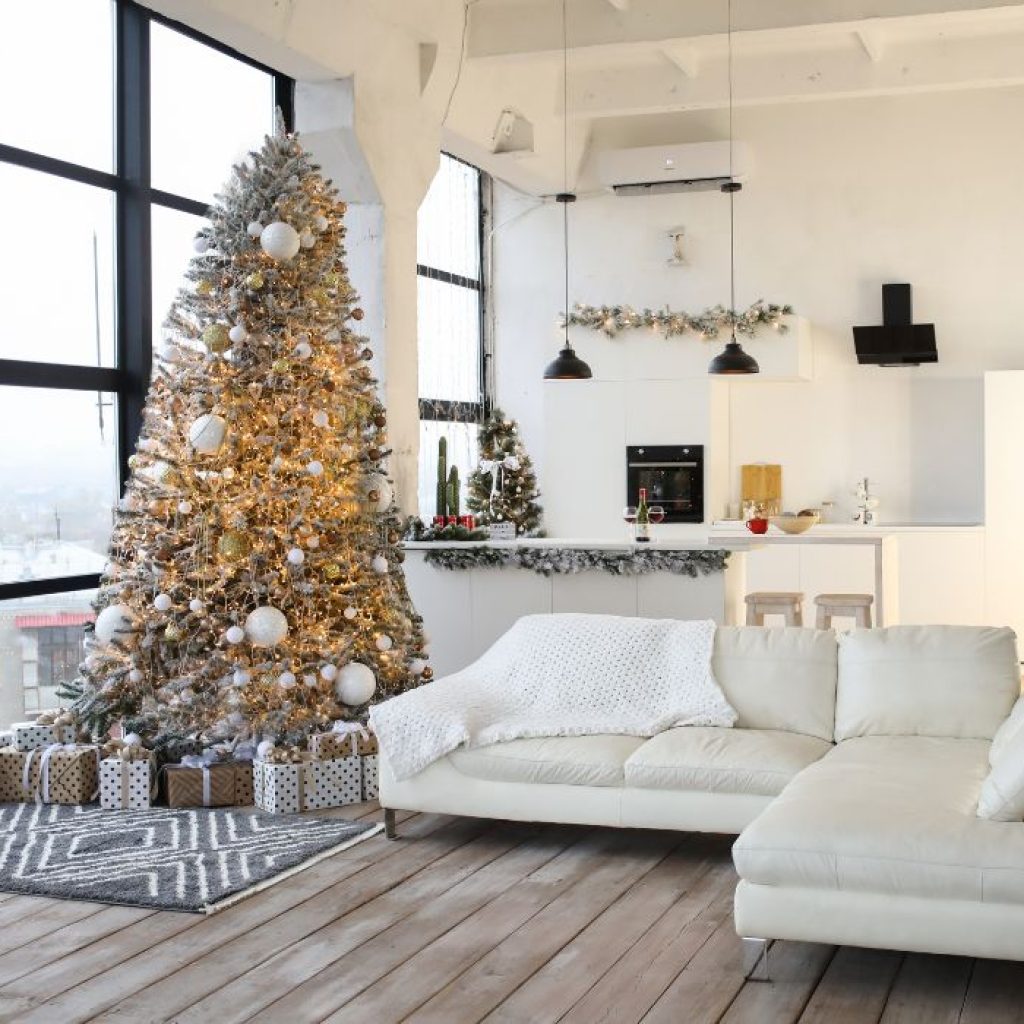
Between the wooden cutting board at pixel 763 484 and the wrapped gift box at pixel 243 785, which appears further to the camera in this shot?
the wooden cutting board at pixel 763 484

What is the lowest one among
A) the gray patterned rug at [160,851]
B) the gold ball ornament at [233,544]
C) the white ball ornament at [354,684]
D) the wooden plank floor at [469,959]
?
the wooden plank floor at [469,959]

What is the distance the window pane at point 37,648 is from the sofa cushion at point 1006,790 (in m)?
4.08

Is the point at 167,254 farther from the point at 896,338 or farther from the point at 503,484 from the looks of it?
the point at 896,338

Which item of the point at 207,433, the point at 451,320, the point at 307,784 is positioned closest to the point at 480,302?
the point at 451,320

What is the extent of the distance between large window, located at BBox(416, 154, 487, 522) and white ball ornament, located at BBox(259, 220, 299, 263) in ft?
14.3

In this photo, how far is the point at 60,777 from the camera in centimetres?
587

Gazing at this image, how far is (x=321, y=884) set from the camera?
4.67 m

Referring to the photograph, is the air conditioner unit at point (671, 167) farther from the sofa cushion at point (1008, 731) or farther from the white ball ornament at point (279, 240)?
the sofa cushion at point (1008, 731)

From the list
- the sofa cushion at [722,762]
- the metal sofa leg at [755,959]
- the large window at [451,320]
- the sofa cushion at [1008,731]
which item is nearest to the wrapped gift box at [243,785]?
the sofa cushion at [722,762]

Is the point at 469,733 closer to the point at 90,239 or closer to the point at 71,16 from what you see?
the point at 90,239

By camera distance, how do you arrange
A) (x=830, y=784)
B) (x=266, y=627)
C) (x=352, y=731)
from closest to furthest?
1. (x=830, y=784)
2. (x=266, y=627)
3. (x=352, y=731)

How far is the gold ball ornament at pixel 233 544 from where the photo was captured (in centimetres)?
596

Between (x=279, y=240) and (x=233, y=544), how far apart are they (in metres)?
1.25

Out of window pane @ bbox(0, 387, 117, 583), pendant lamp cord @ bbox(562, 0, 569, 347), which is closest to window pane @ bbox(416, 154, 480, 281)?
pendant lamp cord @ bbox(562, 0, 569, 347)
